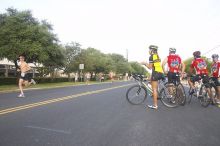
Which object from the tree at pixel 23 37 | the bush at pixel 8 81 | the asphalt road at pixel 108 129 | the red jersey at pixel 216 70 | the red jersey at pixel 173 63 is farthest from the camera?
the bush at pixel 8 81

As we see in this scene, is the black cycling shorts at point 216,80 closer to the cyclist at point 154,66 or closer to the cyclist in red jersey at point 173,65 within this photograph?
the cyclist in red jersey at point 173,65

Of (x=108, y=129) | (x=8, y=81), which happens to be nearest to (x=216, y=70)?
(x=108, y=129)

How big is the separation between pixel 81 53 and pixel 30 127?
59584 mm

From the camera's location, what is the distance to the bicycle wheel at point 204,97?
33.8ft

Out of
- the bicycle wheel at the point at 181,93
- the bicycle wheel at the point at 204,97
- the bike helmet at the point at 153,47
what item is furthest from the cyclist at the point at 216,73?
the bike helmet at the point at 153,47

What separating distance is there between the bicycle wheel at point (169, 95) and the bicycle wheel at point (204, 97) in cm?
103

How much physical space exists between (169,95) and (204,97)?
144 cm

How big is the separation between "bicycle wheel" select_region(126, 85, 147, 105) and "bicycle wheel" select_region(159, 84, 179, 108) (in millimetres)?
733

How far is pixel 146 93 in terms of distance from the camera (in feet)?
34.7

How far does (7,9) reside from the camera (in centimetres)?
3447

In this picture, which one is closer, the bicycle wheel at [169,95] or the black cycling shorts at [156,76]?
the black cycling shorts at [156,76]

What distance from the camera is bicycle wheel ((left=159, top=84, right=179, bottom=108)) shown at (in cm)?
1003

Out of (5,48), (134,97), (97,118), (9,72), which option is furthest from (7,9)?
(9,72)

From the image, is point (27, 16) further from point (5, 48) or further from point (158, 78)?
point (158, 78)
